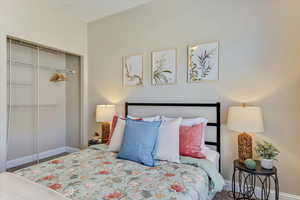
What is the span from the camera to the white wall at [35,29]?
7.90 feet

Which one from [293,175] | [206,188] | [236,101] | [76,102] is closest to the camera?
[206,188]

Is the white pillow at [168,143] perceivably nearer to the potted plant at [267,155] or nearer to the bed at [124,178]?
the bed at [124,178]

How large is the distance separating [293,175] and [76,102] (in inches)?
153

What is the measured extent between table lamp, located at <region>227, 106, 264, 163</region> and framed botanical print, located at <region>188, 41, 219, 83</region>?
1.98 ft

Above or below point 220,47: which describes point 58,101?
below

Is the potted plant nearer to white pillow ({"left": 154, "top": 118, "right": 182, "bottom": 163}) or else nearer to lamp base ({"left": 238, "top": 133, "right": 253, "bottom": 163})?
lamp base ({"left": 238, "top": 133, "right": 253, "bottom": 163})

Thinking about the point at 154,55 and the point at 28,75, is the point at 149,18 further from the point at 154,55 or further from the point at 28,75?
the point at 28,75

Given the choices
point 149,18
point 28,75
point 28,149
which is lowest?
point 28,149

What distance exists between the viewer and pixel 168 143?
191cm

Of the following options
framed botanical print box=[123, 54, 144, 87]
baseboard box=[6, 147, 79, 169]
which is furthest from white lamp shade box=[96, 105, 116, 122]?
baseboard box=[6, 147, 79, 169]

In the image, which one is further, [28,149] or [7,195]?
[28,149]

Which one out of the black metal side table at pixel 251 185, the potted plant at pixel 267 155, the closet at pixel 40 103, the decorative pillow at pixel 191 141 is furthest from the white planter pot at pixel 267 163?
the closet at pixel 40 103

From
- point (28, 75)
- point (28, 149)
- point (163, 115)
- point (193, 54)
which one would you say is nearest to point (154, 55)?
point (193, 54)

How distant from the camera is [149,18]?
2.81 metres
